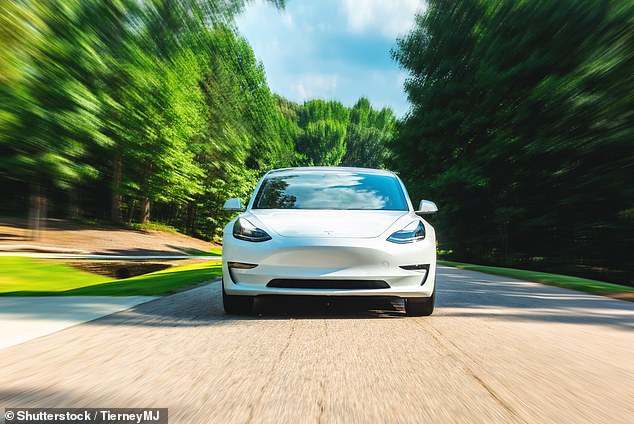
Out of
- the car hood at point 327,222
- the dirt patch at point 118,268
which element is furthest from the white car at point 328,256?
the dirt patch at point 118,268

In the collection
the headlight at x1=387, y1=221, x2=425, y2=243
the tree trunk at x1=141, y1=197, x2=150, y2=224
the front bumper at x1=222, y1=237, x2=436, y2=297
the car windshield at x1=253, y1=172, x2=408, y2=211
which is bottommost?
the front bumper at x1=222, y1=237, x2=436, y2=297

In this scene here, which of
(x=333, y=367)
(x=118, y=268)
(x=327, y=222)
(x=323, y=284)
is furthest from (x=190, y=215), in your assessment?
(x=333, y=367)

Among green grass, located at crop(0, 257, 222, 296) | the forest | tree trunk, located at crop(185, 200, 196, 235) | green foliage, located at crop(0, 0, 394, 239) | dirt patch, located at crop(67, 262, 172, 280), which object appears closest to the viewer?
green grass, located at crop(0, 257, 222, 296)

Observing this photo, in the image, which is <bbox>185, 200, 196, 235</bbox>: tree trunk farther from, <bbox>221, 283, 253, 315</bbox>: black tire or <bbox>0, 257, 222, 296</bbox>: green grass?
<bbox>221, 283, 253, 315</bbox>: black tire

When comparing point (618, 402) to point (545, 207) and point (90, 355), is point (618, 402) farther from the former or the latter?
point (545, 207)

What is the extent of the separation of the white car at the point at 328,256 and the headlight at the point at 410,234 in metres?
0.01

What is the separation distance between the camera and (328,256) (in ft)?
17.4

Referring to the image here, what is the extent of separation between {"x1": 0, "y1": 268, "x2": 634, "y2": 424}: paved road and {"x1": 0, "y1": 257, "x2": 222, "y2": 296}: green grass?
3085mm

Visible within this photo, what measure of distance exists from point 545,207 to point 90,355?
2198cm

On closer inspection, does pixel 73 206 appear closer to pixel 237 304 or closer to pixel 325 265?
pixel 237 304

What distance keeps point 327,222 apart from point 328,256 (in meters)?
0.45

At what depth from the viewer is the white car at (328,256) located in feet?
17.4

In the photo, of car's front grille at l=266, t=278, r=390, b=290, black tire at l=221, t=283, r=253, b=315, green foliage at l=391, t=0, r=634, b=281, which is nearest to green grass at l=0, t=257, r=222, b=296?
black tire at l=221, t=283, r=253, b=315

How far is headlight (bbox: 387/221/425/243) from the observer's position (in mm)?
5473
